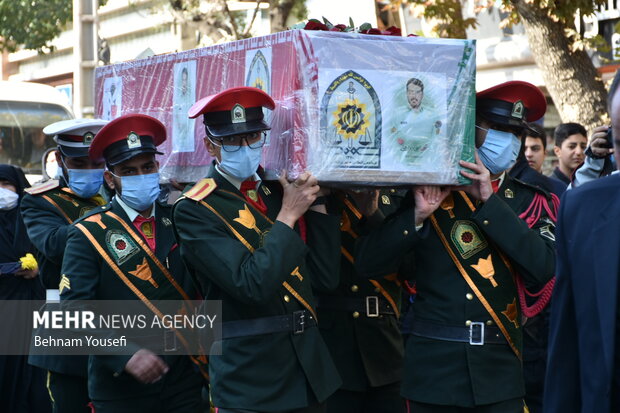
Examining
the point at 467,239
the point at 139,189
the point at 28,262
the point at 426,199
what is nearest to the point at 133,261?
the point at 139,189

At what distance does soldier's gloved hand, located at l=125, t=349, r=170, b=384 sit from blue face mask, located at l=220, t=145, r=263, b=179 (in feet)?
3.24

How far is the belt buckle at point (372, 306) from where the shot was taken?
496 centimetres

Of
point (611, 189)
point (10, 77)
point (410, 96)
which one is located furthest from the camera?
point (10, 77)

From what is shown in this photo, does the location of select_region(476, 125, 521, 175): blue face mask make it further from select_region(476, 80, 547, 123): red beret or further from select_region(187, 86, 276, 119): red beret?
select_region(187, 86, 276, 119): red beret

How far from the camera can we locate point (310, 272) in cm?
437

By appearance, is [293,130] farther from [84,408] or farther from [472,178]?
[84,408]

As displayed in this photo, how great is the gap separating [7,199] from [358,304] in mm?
3213

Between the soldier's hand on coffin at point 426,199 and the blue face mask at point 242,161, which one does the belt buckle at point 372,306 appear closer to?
the soldier's hand on coffin at point 426,199

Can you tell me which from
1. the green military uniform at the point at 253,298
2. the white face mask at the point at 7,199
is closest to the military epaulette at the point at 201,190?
the green military uniform at the point at 253,298

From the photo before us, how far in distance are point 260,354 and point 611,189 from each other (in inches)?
73.1

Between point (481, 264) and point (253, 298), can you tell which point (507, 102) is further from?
point (253, 298)

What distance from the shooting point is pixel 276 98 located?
13.6 ft

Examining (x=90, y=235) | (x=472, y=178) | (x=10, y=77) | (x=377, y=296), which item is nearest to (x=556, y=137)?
(x=377, y=296)

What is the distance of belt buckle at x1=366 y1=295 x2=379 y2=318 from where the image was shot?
4957mm
